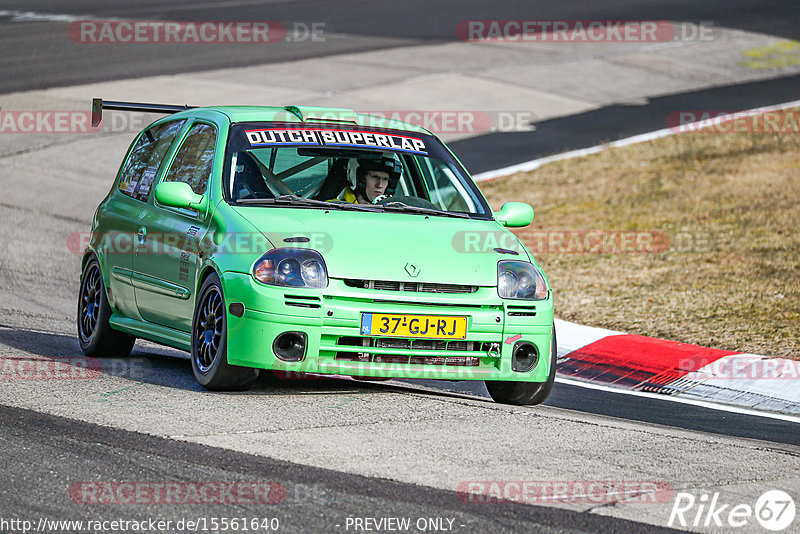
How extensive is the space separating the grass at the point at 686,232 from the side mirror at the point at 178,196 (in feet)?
14.2

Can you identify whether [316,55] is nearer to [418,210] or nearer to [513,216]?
[513,216]

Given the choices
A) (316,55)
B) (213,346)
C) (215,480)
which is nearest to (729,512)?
(215,480)

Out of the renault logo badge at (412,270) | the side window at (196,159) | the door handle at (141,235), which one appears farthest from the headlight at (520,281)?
the door handle at (141,235)

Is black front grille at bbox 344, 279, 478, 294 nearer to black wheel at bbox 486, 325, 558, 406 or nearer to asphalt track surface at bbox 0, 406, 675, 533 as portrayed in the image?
black wheel at bbox 486, 325, 558, 406

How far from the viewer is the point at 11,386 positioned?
6922mm

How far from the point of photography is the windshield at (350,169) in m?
7.65

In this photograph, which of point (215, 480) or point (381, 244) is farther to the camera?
point (381, 244)

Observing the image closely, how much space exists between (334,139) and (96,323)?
204 centimetres

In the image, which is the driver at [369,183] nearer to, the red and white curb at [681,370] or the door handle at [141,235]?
the door handle at [141,235]

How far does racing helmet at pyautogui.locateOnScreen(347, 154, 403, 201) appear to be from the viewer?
26.4 ft

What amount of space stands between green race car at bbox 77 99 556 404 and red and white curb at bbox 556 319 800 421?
66.7 inches

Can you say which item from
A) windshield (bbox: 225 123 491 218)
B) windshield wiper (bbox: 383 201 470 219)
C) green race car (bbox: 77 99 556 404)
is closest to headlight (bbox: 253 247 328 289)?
green race car (bbox: 77 99 556 404)

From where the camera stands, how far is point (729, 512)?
5148 mm

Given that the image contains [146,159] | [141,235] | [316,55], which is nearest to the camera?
[141,235]
